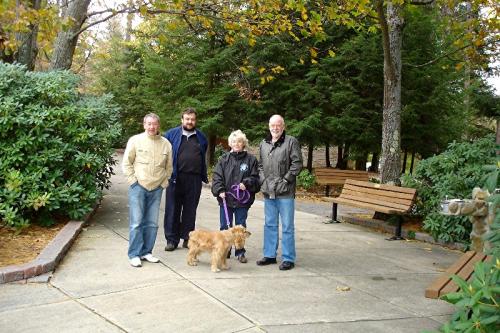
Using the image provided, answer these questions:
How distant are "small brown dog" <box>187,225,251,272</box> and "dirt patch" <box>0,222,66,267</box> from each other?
1994 mm

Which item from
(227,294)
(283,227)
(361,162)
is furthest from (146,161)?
(361,162)

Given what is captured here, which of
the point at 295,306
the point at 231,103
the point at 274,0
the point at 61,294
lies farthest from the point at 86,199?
the point at 231,103

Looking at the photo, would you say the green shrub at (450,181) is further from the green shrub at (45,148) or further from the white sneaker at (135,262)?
the green shrub at (45,148)

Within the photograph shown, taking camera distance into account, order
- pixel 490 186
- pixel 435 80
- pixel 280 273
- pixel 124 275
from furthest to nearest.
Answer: pixel 435 80, pixel 280 273, pixel 124 275, pixel 490 186

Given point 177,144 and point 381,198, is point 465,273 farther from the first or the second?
point 381,198

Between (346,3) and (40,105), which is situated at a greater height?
(346,3)

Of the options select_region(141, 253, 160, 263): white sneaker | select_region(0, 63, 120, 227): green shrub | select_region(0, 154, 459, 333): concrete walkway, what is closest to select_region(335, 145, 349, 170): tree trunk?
select_region(0, 154, 459, 333): concrete walkway

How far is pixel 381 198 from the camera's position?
945 centimetres

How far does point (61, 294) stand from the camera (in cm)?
499

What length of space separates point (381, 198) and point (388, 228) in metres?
0.65

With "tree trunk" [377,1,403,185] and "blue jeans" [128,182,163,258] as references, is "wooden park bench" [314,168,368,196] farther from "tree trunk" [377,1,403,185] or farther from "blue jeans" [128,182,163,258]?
"blue jeans" [128,182,163,258]

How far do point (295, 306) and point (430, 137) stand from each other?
44.0 ft

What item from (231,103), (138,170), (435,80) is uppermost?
(435,80)

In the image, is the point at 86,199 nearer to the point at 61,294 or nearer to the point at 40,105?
the point at 40,105
